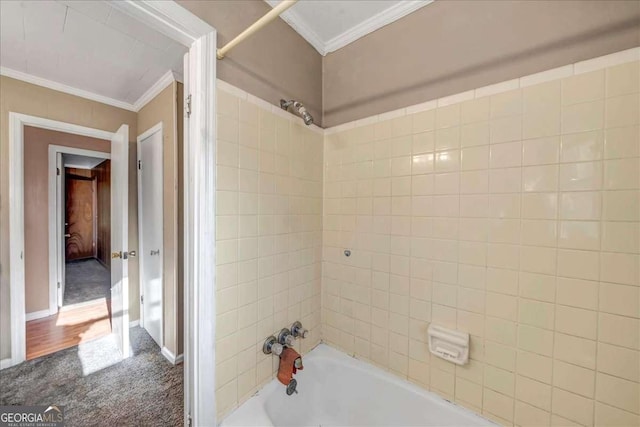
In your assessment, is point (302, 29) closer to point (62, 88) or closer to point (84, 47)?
point (84, 47)

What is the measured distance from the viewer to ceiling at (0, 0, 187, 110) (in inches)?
51.7

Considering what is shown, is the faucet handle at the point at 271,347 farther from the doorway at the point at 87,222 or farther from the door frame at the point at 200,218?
the doorway at the point at 87,222

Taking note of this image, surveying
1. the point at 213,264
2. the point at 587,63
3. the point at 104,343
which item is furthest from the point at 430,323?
the point at 104,343

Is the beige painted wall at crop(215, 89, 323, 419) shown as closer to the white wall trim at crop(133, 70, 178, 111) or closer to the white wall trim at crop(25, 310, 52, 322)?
the white wall trim at crop(133, 70, 178, 111)

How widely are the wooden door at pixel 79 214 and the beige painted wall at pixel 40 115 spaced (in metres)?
3.67

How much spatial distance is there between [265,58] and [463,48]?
981mm

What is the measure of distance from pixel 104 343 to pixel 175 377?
1.01 metres

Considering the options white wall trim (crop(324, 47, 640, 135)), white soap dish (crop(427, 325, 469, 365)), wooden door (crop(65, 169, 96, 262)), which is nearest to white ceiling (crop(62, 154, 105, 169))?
wooden door (crop(65, 169, 96, 262))

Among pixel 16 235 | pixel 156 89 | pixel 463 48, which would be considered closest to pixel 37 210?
pixel 16 235

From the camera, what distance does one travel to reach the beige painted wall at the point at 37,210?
2301 millimetres

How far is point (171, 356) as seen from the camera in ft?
6.43

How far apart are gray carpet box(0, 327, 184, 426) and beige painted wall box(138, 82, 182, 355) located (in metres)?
0.24

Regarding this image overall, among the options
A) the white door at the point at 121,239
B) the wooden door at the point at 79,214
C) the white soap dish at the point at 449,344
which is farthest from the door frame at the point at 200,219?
the wooden door at the point at 79,214

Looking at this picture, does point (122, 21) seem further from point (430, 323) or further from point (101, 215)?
point (101, 215)
